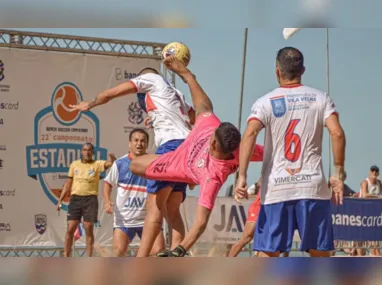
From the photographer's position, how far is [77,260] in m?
2.33

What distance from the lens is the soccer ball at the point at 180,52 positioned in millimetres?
6320

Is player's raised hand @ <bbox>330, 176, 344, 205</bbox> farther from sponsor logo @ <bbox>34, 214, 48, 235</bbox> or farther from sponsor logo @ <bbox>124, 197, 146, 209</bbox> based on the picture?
sponsor logo @ <bbox>34, 214, 48, 235</bbox>

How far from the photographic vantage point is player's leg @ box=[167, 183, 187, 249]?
6578 millimetres

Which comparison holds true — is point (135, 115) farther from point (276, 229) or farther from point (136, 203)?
point (276, 229)

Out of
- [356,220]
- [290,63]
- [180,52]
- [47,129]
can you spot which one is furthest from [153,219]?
[356,220]

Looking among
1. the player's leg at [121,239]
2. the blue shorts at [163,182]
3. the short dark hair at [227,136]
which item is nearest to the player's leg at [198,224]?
the short dark hair at [227,136]

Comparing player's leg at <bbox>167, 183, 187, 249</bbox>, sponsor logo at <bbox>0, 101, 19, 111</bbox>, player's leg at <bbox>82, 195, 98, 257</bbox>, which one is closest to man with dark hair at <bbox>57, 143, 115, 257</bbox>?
player's leg at <bbox>82, 195, 98, 257</bbox>

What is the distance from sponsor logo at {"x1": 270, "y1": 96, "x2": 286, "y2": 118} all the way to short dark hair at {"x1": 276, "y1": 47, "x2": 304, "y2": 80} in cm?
16

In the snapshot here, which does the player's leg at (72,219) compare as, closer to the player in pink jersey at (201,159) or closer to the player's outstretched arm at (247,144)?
the player in pink jersey at (201,159)

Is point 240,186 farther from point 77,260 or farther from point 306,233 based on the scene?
point 77,260

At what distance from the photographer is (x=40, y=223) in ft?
42.8

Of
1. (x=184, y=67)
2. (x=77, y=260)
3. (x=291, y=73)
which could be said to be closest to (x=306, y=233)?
(x=291, y=73)

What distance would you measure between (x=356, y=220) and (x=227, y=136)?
8154mm
